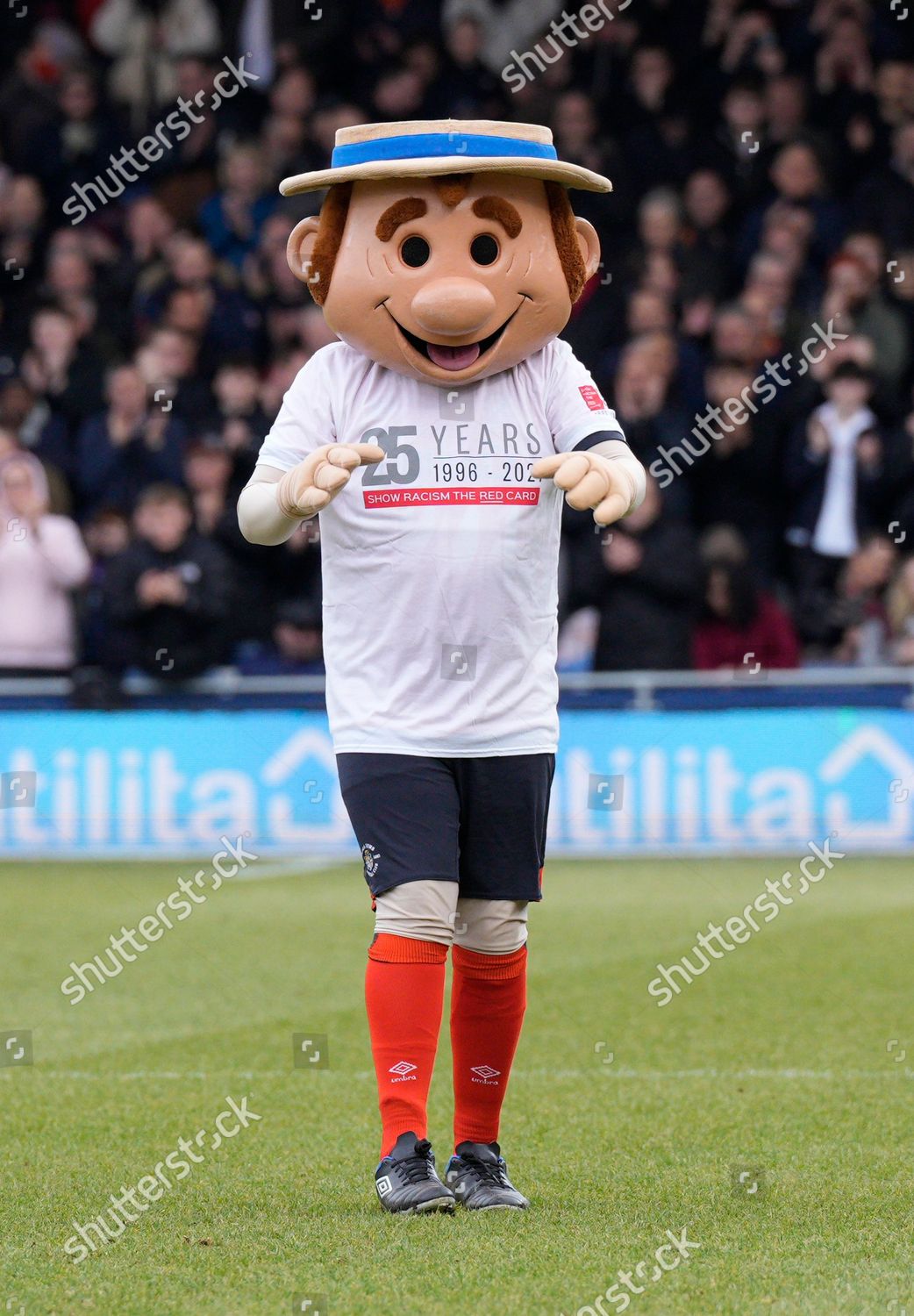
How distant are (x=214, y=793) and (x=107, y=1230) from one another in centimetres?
687

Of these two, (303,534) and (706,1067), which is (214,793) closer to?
(303,534)

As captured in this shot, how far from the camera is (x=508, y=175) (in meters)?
4.54

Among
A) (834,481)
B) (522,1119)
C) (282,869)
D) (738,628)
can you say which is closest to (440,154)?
(522,1119)

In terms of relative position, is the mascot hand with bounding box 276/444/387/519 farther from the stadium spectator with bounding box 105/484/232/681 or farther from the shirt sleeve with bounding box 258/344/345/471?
the stadium spectator with bounding box 105/484/232/681

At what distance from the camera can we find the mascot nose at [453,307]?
4398mm

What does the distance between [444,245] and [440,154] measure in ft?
0.64

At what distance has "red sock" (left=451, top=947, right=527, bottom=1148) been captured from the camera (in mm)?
4473

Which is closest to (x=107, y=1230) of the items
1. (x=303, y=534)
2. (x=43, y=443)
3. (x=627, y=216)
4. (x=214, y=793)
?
(x=214, y=793)

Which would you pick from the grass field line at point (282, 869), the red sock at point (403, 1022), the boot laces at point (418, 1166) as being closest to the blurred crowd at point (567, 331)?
the grass field line at point (282, 869)

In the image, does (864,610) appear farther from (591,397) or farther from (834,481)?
(591,397)

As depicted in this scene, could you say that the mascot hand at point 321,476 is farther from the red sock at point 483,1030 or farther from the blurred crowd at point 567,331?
the blurred crowd at point 567,331

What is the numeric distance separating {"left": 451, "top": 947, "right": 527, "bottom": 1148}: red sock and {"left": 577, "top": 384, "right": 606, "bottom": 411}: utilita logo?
1.15m

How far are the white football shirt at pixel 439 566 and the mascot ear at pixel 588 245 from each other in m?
0.38

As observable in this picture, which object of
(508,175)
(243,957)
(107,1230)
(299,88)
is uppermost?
(299,88)
